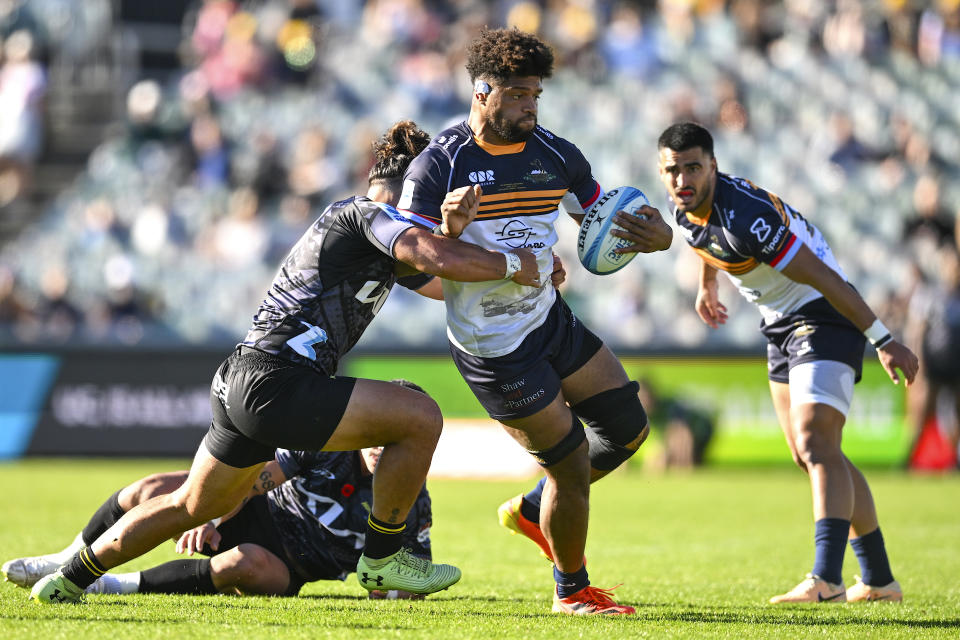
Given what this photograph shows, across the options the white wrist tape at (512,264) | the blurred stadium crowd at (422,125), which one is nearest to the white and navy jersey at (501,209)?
the white wrist tape at (512,264)

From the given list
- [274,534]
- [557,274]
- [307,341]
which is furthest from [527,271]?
[274,534]

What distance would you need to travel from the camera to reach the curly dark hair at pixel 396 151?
5.75 metres

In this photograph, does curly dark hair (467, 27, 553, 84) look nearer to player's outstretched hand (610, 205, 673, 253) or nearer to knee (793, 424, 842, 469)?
player's outstretched hand (610, 205, 673, 253)

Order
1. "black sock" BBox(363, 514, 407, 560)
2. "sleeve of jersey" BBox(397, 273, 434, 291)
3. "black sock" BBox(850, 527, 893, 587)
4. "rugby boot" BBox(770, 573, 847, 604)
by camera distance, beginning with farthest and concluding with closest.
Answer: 1. "black sock" BBox(850, 527, 893, 587)
2. "rugby boot" BBox(770, 573, 847, 604)
3. "sleeve of jersey" BBox(397, 273, 434, 291)
4. "black sock" BBox(363, 514, 407, 560)

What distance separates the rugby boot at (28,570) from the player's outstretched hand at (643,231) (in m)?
→ 3.14

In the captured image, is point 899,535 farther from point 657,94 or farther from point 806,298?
point 657,94

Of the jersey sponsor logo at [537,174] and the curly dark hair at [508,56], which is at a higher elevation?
the curly dark hair at [508,56]

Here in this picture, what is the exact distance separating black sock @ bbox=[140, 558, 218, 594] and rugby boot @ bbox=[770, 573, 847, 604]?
2841 mm

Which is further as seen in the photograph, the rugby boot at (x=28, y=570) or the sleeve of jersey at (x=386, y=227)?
the rugby boot at (x=28, y=570)

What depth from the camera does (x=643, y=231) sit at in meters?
5.82

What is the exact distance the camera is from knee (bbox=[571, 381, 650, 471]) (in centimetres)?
604

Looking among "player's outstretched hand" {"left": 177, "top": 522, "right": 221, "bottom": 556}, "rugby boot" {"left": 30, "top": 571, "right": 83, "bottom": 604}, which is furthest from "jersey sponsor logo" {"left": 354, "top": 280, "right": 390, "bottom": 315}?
"rugby boot" {"left": 30, "top": 571, "right": 83, "bottom": 604}

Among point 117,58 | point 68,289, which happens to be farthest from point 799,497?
point 117,58

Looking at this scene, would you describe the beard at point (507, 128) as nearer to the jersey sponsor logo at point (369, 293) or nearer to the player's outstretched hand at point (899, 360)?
the jersey sponsor logo at point (369, 293)
